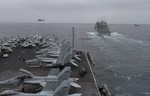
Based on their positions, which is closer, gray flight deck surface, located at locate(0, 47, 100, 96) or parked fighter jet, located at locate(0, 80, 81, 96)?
parked fighter jet, located at locate(0, 80, 81, 96)

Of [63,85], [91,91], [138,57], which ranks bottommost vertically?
[138,57]

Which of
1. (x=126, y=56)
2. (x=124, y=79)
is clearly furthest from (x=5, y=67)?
(x=126, y=56)

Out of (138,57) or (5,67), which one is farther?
(138,57)

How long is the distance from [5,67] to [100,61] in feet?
110

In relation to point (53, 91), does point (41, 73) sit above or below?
below

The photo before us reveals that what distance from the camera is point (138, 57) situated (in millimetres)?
84062

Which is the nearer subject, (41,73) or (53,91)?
(53,91)

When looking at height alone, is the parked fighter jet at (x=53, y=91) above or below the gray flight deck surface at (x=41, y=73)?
above

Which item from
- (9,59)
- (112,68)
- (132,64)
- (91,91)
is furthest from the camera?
(132,64)

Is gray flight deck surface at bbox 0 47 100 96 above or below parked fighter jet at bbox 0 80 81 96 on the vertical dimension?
below

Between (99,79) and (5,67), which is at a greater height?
(5,67)

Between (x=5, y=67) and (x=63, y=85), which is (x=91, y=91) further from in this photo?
(x=5, y=67)

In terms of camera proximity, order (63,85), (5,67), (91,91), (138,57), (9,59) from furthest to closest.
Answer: (138,57)
(9,59)
(5,67)
(91,91)
(63,85)

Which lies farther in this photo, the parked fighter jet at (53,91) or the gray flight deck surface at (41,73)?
the gray flight deck surface at (41,73)
